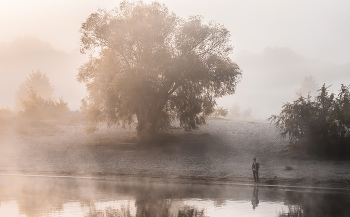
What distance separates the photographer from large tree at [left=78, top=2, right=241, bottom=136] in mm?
35781

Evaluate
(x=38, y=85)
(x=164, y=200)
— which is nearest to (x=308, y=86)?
(x=38, y=85)

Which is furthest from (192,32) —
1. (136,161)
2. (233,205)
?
(233,205)

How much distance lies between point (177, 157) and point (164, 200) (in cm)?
1779

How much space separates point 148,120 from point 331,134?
15458mm

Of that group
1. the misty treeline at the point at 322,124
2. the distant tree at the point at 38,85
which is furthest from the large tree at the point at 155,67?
the distant tree at the point at 38,85

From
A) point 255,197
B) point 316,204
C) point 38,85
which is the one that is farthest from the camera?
point 38,85

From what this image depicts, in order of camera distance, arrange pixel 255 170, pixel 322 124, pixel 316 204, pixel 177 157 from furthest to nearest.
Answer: pixel 177 157 → pixel 322 124 → pixel 255 170 → pixel 316 204

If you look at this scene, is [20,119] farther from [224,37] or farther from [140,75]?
[224,37]

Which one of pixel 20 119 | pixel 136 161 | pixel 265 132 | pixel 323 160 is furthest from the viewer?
pixel 20 119

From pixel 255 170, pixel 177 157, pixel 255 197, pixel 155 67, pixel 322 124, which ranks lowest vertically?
pixel 255 197

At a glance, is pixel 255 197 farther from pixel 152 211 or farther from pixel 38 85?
pixel 38 85

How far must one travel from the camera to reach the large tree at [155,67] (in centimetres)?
3578

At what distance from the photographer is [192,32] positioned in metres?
36.8

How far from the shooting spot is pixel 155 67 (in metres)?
36.2
